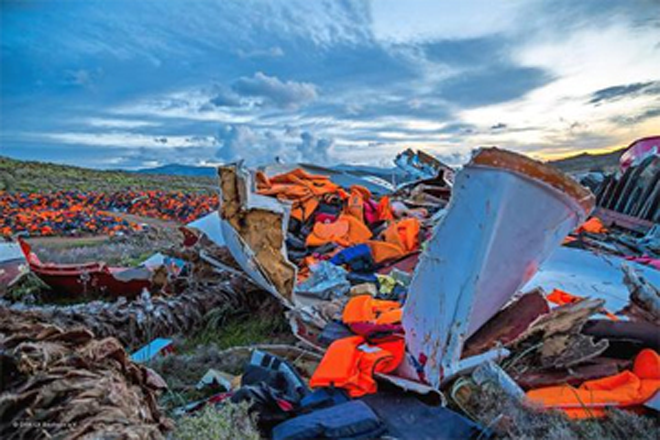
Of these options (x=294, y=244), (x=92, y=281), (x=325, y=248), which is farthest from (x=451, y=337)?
(x=92, y=281)

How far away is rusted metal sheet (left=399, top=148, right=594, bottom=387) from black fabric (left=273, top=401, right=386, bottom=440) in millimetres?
665

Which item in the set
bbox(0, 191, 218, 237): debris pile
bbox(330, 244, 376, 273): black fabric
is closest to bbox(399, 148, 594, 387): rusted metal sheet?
bbox(330, 244, 376, 273): black fabric

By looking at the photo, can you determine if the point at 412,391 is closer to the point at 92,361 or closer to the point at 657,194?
the point at 92,361

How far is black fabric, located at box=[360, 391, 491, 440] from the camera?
3072 millimetres

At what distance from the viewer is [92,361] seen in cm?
234

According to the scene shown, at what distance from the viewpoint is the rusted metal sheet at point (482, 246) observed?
325 cm

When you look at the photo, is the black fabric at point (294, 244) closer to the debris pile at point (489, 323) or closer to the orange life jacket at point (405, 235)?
the orange life jacket at point (405, 235)

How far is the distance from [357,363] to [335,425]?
76cm

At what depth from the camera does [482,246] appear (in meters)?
3.36

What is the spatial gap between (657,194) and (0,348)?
1014 cm

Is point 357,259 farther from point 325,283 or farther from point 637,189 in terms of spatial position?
point 637,189

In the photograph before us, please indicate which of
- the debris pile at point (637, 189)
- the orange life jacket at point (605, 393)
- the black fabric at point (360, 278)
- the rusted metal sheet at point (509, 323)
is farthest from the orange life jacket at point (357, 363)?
the debris pile at point (637, 189)

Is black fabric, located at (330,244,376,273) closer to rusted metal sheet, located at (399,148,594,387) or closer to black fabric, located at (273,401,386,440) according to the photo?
rusted metal sheet, located at (399,148,594,387)

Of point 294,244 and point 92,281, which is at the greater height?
point 294,244
